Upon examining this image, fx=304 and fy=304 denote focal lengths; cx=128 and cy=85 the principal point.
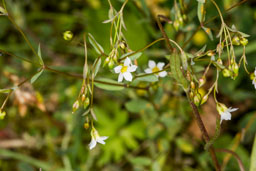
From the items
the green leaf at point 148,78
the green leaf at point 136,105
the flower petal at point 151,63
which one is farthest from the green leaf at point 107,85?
the green leaf at point 136,105

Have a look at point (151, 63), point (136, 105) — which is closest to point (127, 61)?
point (151, 63)

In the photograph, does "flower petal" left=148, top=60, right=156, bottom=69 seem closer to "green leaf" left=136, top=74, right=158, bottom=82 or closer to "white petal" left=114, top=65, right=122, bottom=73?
"green leaf" left=136, top=74, right=158, bottom=82

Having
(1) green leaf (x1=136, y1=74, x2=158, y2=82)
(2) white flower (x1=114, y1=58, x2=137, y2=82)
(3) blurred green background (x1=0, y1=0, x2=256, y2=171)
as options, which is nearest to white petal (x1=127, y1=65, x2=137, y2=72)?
(2) white flower (x1=114, y1=58, x2=137, y2=82)

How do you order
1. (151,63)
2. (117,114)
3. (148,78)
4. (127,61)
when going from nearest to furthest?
1. (127,61)
2. (148,78)
3. (151,63)
4. (117,114)

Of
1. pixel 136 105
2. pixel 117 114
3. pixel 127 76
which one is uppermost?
pixel 117 114

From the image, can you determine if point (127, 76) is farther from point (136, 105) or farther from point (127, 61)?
point (136, 105)
